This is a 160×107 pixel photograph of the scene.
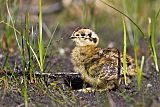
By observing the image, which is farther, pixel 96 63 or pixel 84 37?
pixel 84 37

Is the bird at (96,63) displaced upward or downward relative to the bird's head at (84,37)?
downward

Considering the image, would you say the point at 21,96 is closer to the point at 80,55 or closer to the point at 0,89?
the point at 0,89

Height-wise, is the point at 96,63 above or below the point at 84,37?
below

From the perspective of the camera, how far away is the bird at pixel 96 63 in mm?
4371

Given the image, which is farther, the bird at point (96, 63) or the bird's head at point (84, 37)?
the bird's head at point (84, 37)

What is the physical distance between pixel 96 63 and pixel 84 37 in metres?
0.32

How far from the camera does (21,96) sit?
407 centimetres

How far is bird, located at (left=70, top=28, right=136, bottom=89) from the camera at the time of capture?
14.3ft

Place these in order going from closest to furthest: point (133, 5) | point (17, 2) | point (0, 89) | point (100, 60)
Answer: point (0, 89)
point (100, 60)
point (17, 2)
point (133, 5)

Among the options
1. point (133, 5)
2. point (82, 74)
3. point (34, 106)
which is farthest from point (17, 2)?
point (34, 106)

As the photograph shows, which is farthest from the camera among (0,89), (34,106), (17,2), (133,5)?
(133,5)

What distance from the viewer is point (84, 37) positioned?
462 cm

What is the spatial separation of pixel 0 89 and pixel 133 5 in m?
2.96

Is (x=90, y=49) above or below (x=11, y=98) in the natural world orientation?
above
